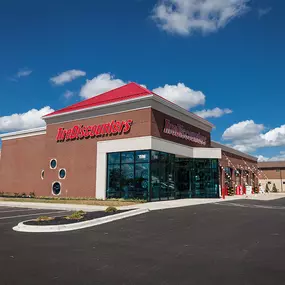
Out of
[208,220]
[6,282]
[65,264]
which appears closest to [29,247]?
[65,264]

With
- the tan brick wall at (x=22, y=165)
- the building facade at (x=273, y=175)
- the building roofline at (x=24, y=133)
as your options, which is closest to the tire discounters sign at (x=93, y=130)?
the building roofline at (x=24, y=133)

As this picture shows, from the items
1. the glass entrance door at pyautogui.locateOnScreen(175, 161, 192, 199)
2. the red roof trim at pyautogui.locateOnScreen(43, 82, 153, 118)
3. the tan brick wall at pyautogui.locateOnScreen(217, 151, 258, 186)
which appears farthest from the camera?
the tan brick wall at pyautogui.locateOnScreen(217, 151, 258, 186)

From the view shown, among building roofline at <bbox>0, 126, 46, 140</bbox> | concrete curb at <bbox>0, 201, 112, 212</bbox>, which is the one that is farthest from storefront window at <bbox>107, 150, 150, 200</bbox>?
building roofline at <bbox>0, 126, 46, 140</bbox>

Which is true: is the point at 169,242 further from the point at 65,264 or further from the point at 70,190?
the point at 70,190

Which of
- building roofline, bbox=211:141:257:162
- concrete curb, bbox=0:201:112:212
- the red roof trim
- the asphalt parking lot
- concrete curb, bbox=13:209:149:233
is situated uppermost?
the red roof trim

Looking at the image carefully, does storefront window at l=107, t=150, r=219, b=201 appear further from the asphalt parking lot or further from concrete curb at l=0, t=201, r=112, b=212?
the asphalt parking lot

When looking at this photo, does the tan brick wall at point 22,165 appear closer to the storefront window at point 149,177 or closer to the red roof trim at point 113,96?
the red roof trim at point 113,96

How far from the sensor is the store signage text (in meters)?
26.3

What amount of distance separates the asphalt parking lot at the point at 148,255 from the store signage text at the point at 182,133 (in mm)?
15043

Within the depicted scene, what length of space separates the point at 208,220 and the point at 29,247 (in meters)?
8.10

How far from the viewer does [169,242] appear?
29.2 ft

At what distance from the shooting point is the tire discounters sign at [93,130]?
25.8m

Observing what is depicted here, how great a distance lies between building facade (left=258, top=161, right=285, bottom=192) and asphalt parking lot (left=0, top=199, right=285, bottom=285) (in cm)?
5900

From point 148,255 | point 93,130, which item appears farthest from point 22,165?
point 148,255
